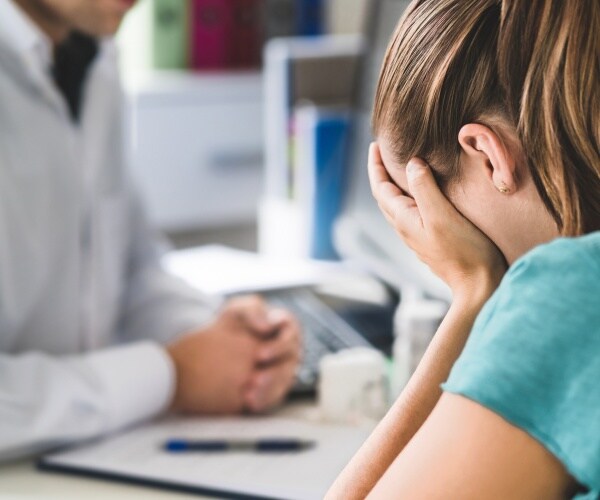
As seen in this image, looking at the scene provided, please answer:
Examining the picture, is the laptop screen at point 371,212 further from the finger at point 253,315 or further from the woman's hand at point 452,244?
the woman's hand at point 452,244

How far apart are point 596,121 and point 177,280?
40.2 inches

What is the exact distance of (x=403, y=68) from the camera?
0.74m

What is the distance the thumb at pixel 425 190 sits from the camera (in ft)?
2.50

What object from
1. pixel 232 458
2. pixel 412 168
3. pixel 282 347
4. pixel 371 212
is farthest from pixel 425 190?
pixel 371 212

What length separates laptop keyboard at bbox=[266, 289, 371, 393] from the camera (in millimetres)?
1293

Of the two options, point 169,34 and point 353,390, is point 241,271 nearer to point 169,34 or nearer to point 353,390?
point 353,390

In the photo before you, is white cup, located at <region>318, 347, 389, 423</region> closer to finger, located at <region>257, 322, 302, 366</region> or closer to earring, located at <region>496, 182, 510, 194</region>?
finger, located at <region>257, 322, 302, 366</region>

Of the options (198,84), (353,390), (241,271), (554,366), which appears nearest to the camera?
(554,366)

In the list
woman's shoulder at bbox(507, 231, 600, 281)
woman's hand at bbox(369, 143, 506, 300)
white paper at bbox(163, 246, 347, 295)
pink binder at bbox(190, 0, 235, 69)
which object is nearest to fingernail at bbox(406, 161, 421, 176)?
woman's hand at bbox(369, 143, 506, 300)

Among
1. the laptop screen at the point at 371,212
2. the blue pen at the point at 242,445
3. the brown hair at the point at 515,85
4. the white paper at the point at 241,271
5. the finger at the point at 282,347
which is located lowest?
the blue pen at the point at 242,445

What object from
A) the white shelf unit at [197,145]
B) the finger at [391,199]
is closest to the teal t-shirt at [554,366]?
the finger at [391,199]

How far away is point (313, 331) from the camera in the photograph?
1.41 m

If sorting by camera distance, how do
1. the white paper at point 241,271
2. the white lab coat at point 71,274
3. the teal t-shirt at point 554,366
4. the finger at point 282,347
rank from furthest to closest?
1. the white paper at point 241,271
2. the finger at point 282,347
3. the white lab coat at point 71,274
4. the teal t-shirt at point 554,366

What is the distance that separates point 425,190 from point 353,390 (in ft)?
1.47
